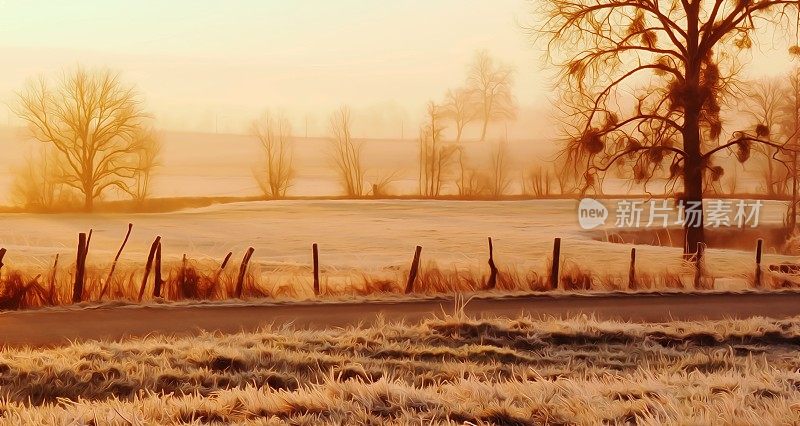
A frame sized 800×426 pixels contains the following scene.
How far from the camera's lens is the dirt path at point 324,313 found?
13.7 m

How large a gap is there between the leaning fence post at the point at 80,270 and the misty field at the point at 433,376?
241 inches

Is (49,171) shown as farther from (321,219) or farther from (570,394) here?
(570,394)

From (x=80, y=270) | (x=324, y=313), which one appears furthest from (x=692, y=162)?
(x=80, y=270)

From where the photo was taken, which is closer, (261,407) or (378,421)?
(378,421)

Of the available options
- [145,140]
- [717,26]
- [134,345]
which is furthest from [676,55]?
[145,140]

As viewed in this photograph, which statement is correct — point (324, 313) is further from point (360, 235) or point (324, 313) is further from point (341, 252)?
point (360, 235)

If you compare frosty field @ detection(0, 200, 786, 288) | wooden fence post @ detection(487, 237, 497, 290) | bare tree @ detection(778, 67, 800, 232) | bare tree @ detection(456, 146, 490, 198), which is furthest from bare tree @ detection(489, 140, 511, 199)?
wooden fence post @ detection(487, 237, 497, 290)

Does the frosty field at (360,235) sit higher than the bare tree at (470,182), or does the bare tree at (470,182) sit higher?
the bare tree at (470,182)

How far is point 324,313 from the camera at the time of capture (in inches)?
612

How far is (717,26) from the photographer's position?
81.1 feet

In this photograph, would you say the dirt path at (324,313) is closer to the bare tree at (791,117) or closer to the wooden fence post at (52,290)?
the wooden fence post at (52,290)

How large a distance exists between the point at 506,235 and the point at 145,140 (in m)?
21.6

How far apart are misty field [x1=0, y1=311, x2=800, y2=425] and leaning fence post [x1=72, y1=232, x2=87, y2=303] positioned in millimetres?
6128

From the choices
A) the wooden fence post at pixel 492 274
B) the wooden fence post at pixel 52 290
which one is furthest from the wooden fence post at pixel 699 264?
the wooden fence post at pixel 52 290
